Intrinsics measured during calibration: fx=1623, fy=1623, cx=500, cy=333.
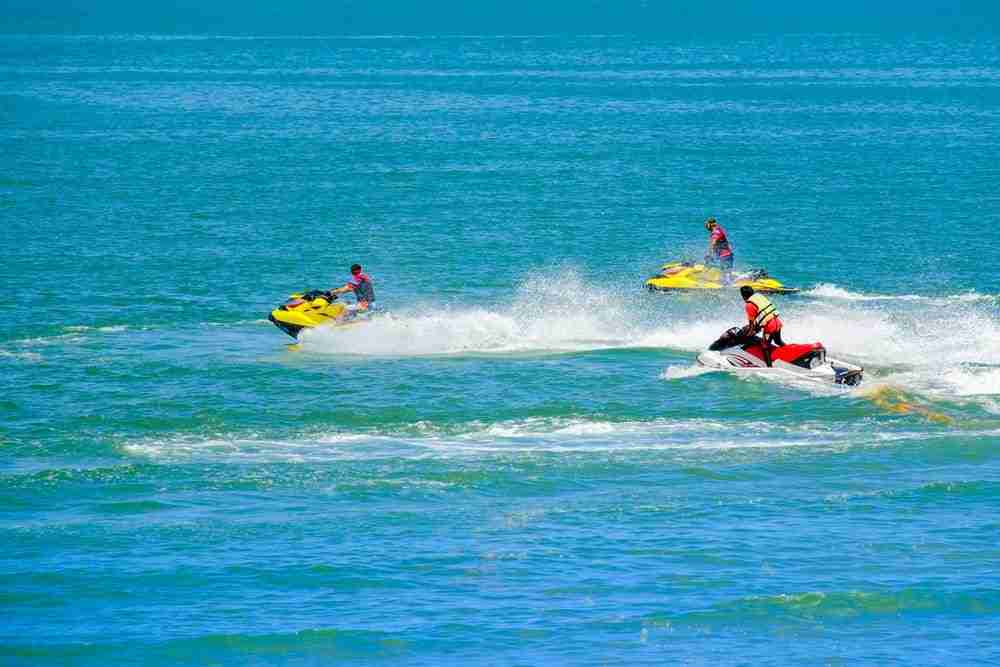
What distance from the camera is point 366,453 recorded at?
3158cm

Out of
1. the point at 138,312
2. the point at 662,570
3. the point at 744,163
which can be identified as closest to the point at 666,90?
the point at 744,163

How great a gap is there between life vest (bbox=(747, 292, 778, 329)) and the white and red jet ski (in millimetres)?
699

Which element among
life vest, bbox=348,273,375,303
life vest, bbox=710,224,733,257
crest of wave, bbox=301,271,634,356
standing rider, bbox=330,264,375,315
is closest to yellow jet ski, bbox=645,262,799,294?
life vest, bbox=710,224,733,257

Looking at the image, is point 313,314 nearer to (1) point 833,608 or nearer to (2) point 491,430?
(2) point 491,430

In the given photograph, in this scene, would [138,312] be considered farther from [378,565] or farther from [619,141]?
[619,141]

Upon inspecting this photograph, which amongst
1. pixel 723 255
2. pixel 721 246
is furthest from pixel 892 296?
pixel 721 246

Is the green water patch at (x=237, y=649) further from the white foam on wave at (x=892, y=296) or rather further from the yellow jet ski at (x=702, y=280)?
the white foam on wave at (x=892, y=296)

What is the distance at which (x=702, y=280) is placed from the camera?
160 ft

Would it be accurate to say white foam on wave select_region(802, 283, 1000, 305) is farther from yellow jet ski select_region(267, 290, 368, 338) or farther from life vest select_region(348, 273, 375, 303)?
yellow jet ski select_region(267, 290, 368, 338)

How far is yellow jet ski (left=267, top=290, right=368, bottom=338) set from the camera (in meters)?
41.0

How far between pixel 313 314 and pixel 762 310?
11.7 meters

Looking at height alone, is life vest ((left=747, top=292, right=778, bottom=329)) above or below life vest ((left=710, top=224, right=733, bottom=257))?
below

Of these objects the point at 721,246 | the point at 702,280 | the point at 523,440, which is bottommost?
the point at 523,440

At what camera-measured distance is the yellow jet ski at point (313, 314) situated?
40969 millimetres
